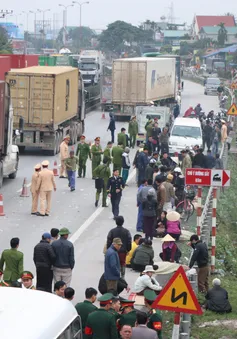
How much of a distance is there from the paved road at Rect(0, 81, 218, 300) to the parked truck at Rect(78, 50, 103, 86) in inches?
1643

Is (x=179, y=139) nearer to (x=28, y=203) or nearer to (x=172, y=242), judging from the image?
(x=28, y=203)

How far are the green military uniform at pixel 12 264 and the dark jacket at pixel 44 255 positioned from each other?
394 mm

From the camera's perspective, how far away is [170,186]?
80.9 ft

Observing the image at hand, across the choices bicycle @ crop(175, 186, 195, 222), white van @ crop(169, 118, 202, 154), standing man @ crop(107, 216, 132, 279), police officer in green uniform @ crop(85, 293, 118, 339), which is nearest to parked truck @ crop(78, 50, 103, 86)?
white van @ crop(169, 118, 202, 154)

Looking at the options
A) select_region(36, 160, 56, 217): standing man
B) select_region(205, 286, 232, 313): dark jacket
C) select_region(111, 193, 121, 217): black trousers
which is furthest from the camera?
select_region(36, 160, 56, 217): standing man

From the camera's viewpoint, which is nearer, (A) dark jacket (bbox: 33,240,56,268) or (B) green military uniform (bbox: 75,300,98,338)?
(B) green military uniform (bbox: 75,300,98,338)

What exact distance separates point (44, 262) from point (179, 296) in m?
4.91

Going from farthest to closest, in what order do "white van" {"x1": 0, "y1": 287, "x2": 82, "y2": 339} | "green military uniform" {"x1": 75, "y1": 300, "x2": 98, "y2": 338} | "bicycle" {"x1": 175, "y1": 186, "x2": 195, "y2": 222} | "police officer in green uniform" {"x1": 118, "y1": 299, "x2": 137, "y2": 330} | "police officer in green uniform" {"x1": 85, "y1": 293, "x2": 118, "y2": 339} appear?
"bicycle" {"x1": 175, "y1": 186, "x2": 195, "y2": 222} → "green military uniform" {"x1": 75, "y1": 300, "x2": 98, "y2": 338} → "police officer in green uniform" {"x1": 118, "y1": 299, "x2": 137, "y2": 330} → "police officer in green uniform" {"x1": 85, "y1": 293, "x2": 118, "y2": 339} → "white van" {"x1": 0, "y1": 287, "x2": 82, "y2": 339}

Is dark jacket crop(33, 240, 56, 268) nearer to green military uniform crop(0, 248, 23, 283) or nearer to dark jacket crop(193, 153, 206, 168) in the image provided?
green military uniform crop(0, 248, 23, 283)

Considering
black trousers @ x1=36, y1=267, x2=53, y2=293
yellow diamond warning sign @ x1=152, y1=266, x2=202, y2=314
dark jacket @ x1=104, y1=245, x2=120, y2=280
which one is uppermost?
yellow diamond warning sign @ x1=152, y1=266, x2=202, y2=314

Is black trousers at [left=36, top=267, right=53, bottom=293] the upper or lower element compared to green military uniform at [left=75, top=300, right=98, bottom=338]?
lower

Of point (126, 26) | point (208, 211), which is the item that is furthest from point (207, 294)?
point (126, 26)

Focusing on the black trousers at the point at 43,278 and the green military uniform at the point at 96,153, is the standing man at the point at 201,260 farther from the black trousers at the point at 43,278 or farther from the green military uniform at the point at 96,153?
the green military uniform at the point at 96,153

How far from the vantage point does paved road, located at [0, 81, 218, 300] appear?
68.0 feet
